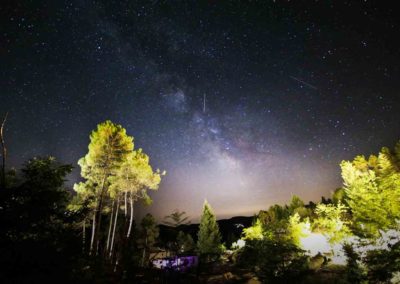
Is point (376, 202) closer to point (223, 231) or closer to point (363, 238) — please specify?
point (363, 238)

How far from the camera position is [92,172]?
77.6ft

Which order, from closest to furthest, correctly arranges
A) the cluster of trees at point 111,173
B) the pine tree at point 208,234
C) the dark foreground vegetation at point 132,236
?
the dark foreground vegetation at point 132,236
the cluster of trees at point 111,173
the pine tree at point 208,234

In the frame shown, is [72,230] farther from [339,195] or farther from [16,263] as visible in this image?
[339,195]

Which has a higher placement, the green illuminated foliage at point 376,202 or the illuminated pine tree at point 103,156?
the illuminated pine tree at point 103,156

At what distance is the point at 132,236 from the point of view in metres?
20.3

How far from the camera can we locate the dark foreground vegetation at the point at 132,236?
583 centimetres

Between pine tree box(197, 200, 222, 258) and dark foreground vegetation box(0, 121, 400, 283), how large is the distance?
254 inches

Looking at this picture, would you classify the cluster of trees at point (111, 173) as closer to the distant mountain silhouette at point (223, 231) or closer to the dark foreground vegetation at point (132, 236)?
the dark foreground vegetation at point (132, 236)

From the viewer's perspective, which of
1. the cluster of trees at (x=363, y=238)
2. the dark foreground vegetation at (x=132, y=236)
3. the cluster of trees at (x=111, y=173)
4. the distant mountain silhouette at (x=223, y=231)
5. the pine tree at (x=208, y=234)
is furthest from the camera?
the pine tree at (x=208, y=234)

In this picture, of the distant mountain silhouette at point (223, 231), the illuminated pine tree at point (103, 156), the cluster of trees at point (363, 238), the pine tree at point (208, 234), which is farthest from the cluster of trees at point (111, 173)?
the pine tree at point (208, 234)

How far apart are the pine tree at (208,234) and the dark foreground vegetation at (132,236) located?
6.45 metres

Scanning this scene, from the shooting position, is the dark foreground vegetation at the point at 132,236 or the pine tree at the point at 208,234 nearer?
the dark foreground vegetation at the point at 132,236

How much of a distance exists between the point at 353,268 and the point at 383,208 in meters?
3.64

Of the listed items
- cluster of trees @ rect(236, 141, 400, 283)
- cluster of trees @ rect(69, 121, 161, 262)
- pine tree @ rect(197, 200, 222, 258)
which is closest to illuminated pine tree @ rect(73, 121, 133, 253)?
cluster of trees @ rect(69, 121, 161, 262)
